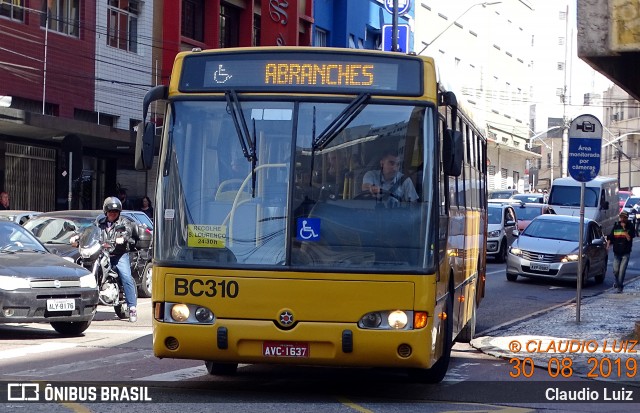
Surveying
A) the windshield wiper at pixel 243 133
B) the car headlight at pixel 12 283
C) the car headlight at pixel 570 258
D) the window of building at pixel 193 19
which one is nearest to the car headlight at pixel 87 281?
the car headlight at pixel 12 283

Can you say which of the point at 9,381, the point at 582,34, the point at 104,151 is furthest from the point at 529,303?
the point at 104,151

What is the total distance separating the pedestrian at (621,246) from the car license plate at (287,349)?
18040 millimetres

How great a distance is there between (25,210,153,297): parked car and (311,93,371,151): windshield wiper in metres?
10.7

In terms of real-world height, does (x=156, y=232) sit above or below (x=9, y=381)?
above

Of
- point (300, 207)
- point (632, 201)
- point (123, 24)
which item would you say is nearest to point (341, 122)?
point (300, 207)

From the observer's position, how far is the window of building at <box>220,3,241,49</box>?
4362 centimetres

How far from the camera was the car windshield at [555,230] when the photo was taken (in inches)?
1161

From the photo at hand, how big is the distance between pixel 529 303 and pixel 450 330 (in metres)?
12.5

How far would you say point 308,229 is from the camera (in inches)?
381

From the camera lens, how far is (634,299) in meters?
24.0

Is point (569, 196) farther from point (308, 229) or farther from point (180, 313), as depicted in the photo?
point (180, 313)

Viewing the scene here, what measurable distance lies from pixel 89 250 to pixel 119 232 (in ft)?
3.92

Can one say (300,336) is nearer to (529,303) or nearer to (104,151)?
(529,303)

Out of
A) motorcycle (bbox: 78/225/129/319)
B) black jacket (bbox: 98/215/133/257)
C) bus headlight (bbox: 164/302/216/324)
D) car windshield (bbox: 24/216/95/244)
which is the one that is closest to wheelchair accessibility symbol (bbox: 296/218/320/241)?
bus headlight (bbox: 164/302/216/324)
